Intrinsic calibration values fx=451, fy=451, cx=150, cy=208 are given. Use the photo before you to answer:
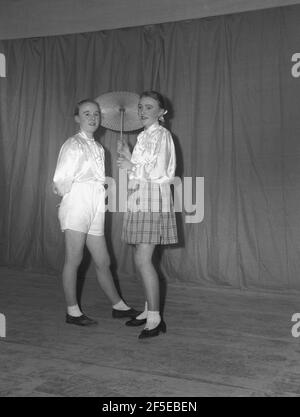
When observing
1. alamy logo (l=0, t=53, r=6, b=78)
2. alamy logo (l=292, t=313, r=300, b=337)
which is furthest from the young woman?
alamy logo (l=0, t=53, r=6, b=78)

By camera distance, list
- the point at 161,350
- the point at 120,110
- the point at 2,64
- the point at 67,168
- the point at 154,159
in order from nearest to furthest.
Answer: the point at 161,350 < the point at 154,159 < the point at 67,168 < the point at 120,110 < the point at 2,64

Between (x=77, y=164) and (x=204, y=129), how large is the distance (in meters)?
1.39

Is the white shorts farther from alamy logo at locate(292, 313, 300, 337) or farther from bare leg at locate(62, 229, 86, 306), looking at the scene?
alamy logo at locate(292, 313, 300, 337)

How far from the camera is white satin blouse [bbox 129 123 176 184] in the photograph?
237 cm

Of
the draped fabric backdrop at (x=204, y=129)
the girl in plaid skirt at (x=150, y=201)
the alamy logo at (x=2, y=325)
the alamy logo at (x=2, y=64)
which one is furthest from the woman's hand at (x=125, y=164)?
the alamy logo at (x=2, y=64)

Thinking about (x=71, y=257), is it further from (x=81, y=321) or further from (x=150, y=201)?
(x=150, y=201)

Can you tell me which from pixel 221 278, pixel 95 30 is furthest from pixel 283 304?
pixel 95 30

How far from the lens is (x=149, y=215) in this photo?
240 cm

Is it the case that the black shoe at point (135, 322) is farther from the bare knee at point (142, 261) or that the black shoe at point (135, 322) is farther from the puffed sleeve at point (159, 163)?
the puffed sleeve at point (159, 163)

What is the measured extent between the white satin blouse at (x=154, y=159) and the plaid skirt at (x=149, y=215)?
2.0 inches

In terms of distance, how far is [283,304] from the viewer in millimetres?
3098

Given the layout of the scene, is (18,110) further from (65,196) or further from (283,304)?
(283,304)

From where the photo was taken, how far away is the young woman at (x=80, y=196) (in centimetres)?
253

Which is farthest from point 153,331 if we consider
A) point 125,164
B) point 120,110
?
point 120,110
